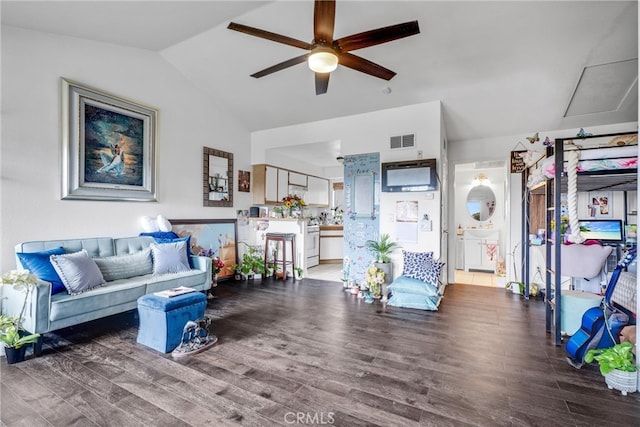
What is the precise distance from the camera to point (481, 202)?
667 centimetres

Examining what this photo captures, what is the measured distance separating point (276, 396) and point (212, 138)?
177 inches

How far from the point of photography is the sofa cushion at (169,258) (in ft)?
A: 12.2

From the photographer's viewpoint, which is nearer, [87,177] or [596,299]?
[596,299]

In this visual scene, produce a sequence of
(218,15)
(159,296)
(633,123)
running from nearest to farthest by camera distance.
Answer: (159,296) → (218,15) → (633,123)

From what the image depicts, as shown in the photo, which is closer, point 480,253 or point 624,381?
point 624,381

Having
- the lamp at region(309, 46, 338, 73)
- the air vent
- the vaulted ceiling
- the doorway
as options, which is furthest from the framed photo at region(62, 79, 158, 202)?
the doorway

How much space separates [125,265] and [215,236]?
5.98ft

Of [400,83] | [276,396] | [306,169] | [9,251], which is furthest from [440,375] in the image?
[306,169]

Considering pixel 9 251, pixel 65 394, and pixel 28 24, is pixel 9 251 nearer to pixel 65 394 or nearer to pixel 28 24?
pixel 65 394

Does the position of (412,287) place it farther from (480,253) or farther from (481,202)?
(481,202)

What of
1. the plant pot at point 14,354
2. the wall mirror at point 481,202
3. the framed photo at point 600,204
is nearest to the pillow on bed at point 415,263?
the framed photo at point 600,204

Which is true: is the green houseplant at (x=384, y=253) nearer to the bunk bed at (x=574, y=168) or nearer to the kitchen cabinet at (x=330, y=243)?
the bunk bed at (x=574, y=168)

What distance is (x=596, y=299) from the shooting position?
2.78m

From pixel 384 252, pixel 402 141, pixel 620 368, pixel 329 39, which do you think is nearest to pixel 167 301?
pixel 329 39
